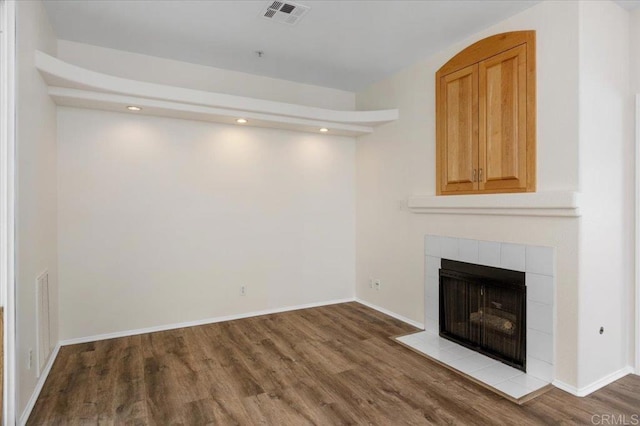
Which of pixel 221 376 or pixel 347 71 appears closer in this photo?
pixel 221 376

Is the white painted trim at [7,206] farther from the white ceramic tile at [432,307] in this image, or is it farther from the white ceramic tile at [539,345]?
the white ceramic tile at [539,345]

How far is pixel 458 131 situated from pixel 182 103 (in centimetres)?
265

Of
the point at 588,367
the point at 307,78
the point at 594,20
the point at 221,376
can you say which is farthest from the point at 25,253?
the point at 594,20

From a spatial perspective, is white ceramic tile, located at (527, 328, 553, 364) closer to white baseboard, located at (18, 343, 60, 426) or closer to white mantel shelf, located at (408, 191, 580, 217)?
white mantel shelf, located at (408, 191, 580, 217)

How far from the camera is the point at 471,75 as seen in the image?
3.17 m

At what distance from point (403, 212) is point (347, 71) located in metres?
1.75

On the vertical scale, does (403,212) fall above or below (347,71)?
below

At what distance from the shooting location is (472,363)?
2.93 meters

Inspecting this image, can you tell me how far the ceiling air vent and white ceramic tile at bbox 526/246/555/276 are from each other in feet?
8.40

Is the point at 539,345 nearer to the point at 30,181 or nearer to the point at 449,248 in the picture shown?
the point at 449,248

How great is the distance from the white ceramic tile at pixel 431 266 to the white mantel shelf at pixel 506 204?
48 cm

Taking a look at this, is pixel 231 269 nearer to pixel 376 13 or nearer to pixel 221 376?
pixel 221 376

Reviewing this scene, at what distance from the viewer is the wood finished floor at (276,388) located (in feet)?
7.39

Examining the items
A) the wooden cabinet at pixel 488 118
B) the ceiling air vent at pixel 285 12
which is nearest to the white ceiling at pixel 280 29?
the ceiling air vent at pixel 285 12
